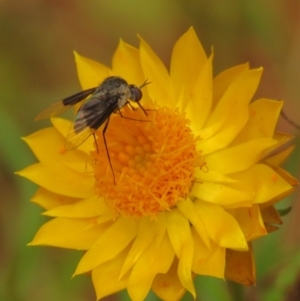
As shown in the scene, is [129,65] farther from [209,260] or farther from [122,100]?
[209,260]

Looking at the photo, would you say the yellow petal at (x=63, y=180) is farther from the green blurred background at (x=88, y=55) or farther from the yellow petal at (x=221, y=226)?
the green blurred background at (x=88, y=55)

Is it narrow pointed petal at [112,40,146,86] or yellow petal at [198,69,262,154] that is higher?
narrow pointed petal at [112,40,146,86]

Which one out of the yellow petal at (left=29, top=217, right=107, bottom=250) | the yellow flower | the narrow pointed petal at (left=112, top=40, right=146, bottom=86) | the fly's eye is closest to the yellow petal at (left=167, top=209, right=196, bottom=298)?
the yellow flower

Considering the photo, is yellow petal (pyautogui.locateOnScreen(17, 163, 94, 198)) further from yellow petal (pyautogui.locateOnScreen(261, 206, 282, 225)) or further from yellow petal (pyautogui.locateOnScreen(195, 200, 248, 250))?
yellow petal (pyautogui.locateOnScreen(261, 206, 282, 225))

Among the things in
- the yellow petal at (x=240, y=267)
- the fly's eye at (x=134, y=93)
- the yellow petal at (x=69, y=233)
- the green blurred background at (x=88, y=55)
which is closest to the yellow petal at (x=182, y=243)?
the yellow petal at (x=240, y=267)

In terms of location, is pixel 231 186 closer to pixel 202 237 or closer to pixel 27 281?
pixel 202 237

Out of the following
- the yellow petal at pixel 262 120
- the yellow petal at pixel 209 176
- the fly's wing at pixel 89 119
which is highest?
the fly's wing at pixel 89 119

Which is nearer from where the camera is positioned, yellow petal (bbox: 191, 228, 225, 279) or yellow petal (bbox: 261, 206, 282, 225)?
yellow petal (bbox: 191, 228, 225, 279)
